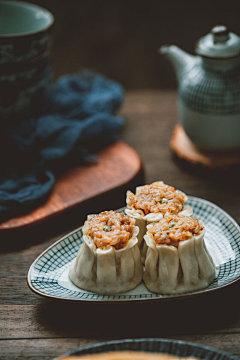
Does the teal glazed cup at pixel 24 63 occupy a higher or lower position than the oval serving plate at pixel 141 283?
higher

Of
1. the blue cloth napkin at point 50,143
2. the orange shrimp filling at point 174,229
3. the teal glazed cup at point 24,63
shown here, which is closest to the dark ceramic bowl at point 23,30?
the teal glazed cup at point 24,63

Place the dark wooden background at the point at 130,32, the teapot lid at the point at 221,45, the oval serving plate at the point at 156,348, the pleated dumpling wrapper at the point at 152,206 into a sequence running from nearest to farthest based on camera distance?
1. the oval serving plate at the point at 156,348
2. the pleated dumpling wrapper at the point at 152,206
3. the teapot lid at the point at 221,45
4. the dark wooden background at the point at 130,32

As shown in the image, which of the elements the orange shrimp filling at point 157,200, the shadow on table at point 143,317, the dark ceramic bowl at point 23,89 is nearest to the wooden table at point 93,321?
the shadow on table at point 143,317

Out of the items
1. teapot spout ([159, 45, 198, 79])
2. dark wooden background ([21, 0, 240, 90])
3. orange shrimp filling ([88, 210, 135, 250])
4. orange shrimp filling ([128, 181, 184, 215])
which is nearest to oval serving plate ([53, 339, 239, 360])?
orange shrimp filling ([88, 210, 135, 250])

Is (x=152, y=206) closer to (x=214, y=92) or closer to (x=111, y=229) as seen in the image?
(x=111, y=229)

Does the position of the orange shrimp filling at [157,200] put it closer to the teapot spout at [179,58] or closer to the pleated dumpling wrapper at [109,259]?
the pleated dumpling wrapper at [109,259]

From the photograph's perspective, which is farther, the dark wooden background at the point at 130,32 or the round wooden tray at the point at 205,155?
the dark wooden background at the point at 130,32

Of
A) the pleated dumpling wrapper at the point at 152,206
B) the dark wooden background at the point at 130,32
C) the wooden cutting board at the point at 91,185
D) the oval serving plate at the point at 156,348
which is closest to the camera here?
the oval serving plate at the point at 156,348

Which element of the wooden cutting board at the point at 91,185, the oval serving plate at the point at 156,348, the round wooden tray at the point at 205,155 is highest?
the oval serving plate at the point at 156,348

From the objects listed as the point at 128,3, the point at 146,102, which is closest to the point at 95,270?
the point at 146,102
